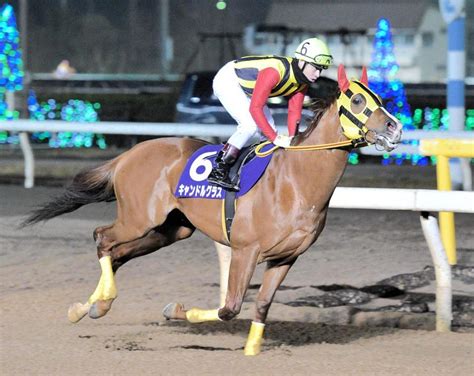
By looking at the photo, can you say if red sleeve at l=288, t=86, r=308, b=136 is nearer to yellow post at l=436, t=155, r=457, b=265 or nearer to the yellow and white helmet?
the yellow and white helmet

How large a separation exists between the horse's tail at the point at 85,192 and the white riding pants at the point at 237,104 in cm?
81

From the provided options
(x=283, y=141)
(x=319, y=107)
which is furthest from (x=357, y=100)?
(x=283, y=141)

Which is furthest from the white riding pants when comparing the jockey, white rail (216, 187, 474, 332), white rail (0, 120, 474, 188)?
white rail (0, 120, 474, 188)

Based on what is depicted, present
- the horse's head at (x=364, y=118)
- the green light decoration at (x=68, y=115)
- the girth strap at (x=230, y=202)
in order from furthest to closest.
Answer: the green light decoration at (x=68, y=115), the girth strap at (x=230, y=202), the horse's head at (x=364, y=118)

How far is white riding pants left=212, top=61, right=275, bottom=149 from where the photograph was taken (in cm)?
595

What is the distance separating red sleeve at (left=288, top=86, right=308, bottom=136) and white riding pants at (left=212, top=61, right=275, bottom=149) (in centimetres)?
10

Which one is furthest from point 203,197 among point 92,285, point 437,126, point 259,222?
point 437,126

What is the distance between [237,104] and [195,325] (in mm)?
1236

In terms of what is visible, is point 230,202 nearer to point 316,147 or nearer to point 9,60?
point 316,147

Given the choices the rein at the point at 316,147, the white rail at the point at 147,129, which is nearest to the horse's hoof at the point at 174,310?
the rein at the point at 316,147

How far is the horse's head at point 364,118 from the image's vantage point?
17.6ft

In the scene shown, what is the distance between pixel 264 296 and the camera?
564 cm

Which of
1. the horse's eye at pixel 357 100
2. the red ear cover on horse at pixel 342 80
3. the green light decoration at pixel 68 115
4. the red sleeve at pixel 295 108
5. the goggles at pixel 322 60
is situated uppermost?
the goggles at pixel 322 60

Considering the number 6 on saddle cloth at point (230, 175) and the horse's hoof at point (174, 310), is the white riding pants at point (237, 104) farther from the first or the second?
the horse's hoof at point (174, 310)
